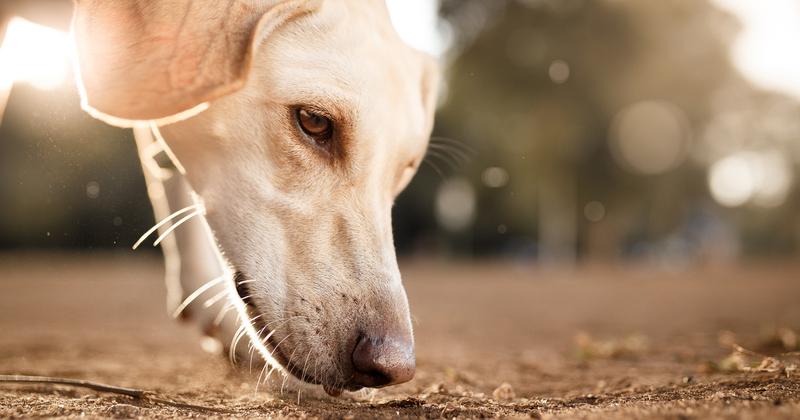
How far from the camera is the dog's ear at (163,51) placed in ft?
7.47

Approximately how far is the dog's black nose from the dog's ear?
905 mm

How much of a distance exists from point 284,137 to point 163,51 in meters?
0.47

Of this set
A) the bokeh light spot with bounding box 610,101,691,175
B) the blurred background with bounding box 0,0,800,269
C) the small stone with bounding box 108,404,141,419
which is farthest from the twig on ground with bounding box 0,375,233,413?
the bokeh light spot with bounding box 610,101,691,175

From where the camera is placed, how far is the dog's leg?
3494 millimetres

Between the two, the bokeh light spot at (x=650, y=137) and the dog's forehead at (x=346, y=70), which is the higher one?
the bokeh light spot at (x=650, y=137)

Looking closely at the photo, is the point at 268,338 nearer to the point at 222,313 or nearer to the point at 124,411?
the point at 222,313

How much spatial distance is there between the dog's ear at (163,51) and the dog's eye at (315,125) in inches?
10.3

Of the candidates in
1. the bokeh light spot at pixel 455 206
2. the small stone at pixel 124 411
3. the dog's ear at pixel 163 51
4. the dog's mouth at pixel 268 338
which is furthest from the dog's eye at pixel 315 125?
the bokeh light spot at pixel 455 206

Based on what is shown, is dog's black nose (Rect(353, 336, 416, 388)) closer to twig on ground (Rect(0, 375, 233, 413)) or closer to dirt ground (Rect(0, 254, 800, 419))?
dirt ground (Rect(0, 254, 800, 419))

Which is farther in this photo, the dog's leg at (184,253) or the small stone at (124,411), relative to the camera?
the dog's leg at (184,253)

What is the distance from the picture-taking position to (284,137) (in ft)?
7.95

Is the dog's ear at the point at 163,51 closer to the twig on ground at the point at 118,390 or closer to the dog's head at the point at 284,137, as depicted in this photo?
the dog's head at the point at 284,137

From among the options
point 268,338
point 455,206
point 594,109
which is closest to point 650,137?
point 594,109

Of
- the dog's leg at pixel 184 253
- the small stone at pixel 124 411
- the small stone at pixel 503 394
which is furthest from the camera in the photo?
the dog's leg at pixel 184 253
